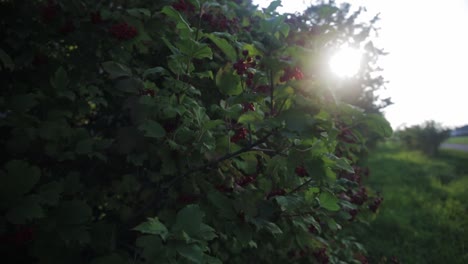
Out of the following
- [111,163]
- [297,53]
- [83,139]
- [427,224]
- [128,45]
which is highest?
[297,53]

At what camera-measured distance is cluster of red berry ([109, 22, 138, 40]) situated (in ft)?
6.19

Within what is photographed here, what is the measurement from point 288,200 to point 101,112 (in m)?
2.16

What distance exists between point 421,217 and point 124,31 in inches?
248

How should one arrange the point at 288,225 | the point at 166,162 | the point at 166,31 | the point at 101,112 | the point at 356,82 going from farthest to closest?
the point at 356,82 → the point at 101,112 → the point at 166,31 → the point at 288,225 → the point at 166,162

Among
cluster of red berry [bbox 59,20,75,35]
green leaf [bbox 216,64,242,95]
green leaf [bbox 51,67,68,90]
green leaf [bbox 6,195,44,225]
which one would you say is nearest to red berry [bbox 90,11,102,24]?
cluster of red berry [bbox 59,20,75,35]

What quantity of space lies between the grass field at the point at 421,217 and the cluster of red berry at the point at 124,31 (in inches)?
183

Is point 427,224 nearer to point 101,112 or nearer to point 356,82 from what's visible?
point 356,82

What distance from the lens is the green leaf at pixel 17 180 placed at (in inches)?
50.2

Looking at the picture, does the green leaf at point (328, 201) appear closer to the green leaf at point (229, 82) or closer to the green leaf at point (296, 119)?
the green leaf at point (296, 119)

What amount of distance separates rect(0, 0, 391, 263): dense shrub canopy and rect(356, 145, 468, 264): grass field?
117 inches

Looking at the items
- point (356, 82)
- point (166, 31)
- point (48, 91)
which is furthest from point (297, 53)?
point (356, 82)

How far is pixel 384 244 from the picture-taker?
5.02 m

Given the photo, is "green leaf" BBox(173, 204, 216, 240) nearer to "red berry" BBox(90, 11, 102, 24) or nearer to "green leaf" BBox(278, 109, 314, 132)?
"green leaf" BBox(278, 109, 314, 132)

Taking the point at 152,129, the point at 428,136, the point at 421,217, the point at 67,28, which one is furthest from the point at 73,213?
the point at 428,136
